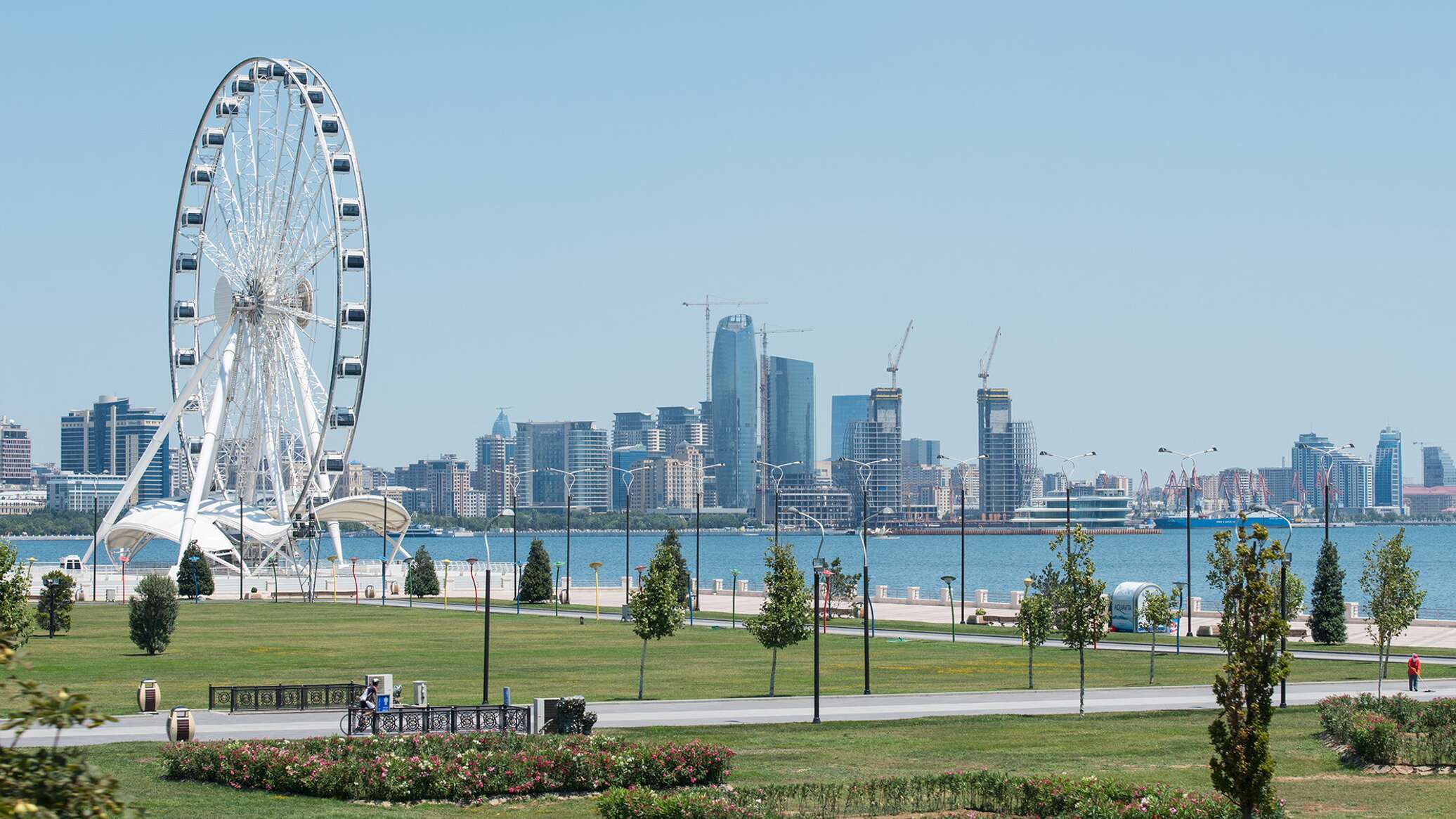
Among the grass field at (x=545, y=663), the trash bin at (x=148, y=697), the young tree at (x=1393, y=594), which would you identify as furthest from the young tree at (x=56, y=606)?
the young tree at (x=1393, y=594)

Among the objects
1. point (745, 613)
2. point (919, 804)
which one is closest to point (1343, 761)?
point (919, 804)

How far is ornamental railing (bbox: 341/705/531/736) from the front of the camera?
112ft

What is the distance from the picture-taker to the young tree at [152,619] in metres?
56.1

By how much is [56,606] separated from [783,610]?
33.4 meters

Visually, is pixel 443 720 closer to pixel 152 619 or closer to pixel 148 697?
pixel 148 697

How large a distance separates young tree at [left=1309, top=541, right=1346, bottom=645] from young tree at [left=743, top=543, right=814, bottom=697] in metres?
27.4

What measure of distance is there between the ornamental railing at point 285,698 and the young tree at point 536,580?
167 ft

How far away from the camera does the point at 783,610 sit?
1874 inches

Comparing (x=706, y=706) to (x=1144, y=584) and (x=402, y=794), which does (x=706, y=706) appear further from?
(x=1144, y=584)

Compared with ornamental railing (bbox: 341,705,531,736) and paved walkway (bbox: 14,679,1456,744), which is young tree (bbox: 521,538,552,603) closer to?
paved walkway (bbox: 14,679,1456,744)

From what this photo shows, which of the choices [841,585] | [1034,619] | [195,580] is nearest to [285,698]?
[1034,619]

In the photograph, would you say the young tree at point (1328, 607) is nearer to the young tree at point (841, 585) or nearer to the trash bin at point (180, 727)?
the young tree at point (841, 585)

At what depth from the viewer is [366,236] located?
8425 centimetres

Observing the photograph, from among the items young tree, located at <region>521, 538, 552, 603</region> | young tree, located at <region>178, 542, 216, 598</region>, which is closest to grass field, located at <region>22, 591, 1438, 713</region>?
young tree, located at <region>521, 538, 552, 603</region>
